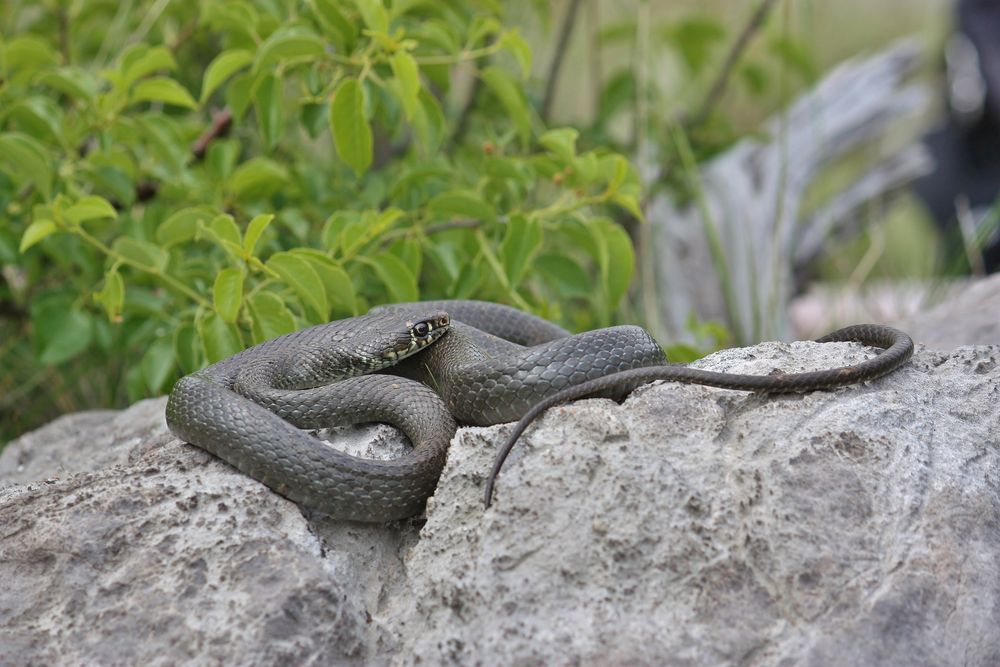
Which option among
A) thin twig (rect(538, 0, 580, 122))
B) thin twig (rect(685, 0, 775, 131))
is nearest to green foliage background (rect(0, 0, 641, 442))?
thin twig (rect(538, 0, 580, 122))

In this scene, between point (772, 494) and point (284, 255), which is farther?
point (284, 255)

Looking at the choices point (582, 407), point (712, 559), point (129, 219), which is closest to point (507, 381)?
point (582, 407)

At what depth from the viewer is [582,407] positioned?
3.31 metres

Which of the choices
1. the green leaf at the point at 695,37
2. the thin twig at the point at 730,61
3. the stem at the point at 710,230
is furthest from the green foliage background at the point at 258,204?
the thin twig at the point at 730,61

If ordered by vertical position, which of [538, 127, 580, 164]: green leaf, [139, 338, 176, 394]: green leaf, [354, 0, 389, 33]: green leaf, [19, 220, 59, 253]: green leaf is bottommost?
[139, 338, 176, 394]: green leaf

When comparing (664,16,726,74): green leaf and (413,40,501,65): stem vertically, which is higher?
(413,40,501,65): stem

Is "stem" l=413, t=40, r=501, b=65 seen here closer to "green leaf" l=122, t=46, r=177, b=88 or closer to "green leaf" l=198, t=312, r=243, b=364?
"green leaf" l=122, t=46, r=177, b=88

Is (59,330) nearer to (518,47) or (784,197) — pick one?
(518,47)

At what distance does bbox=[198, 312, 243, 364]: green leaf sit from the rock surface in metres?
0.95

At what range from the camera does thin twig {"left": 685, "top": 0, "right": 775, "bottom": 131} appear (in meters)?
7.72

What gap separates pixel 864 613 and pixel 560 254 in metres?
2.86

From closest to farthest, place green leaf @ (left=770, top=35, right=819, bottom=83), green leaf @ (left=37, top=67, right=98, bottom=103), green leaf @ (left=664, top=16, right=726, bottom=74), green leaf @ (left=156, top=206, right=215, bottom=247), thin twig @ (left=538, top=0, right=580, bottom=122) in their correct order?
green leaf @ (left=156, top=206, right=215, bottom=247), green leaf @ (left=37, top=67, right=98, bottom=103), green leaf @ (left=770, top=35, right=819, bottom=83), thin twig @ (left=538, top=0, right=580, bottom=122), green leaf @ (left=664, top=16, right=726, bottom=74)

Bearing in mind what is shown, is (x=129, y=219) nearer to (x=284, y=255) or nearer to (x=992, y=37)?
(x=284, y=255)

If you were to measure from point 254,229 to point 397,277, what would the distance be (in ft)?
2.88
